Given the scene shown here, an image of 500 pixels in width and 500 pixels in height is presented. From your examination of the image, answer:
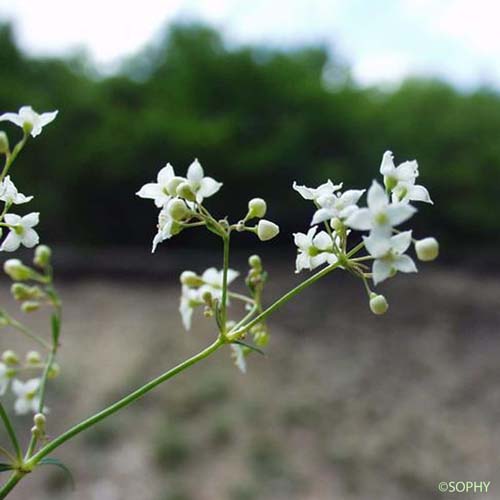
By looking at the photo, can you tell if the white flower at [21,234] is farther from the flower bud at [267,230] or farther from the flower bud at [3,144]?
the flower bud at [267,230]

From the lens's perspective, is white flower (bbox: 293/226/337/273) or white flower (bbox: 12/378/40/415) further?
white flower (bbox: 12/378/40/415)

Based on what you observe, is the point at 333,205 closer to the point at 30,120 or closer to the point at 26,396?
the point at 30,120

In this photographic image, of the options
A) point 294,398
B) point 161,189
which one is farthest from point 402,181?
point 294,398

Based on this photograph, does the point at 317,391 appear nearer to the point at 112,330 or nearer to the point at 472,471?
the point at 472,471

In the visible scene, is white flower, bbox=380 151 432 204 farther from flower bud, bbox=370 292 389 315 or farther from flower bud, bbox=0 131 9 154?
flower bud, bbox=0 131 9 154

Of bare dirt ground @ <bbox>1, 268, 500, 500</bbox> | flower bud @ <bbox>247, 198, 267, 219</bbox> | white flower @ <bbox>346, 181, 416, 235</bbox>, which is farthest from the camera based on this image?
bare dirt ground @ <bbox>1, 268, 500, 500</bbox>

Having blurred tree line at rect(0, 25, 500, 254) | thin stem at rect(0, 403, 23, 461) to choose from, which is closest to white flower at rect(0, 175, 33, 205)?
thin stem at rect(0, 403, 23, 461)
